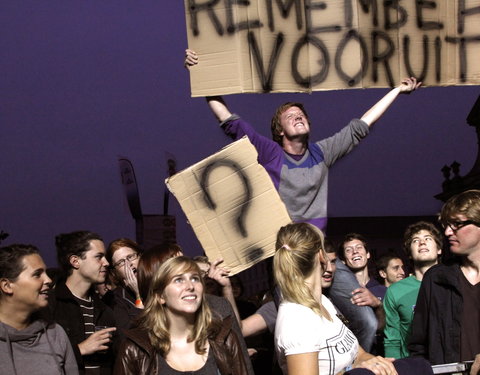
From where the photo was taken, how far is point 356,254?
6.51 meters

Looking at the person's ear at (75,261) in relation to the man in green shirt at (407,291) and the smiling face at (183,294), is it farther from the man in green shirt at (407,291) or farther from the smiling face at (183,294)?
the man in green shirt at (407,291)

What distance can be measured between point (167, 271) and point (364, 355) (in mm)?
1069

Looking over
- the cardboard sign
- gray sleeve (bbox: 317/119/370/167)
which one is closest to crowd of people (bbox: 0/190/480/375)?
the cardboard sign

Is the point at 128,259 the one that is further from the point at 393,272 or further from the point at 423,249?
the point at 393,272

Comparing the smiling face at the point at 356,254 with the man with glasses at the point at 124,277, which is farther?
the smiling face at the point at 356,254

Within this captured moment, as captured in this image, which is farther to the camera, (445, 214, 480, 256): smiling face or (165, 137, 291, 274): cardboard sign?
(165, 137, 291, 274): cardboard sign

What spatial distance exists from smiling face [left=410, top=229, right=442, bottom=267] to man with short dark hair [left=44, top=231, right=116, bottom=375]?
2.31m

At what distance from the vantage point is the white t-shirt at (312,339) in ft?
11.0

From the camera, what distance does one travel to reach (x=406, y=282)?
5.57m

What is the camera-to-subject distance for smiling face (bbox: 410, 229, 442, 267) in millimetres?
5625

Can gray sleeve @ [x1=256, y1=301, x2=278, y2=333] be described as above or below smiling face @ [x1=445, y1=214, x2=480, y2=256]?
below

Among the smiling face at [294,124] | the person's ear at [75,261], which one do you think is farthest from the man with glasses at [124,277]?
→ the smiling face at [294,124]

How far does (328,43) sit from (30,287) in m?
2.52

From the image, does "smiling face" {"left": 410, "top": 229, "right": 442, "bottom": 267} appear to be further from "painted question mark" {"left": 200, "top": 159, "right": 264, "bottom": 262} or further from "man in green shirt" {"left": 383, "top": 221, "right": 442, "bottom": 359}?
"painted question mark" {"left": 200, "top": 159, "right": 264, "bottom": 262}
